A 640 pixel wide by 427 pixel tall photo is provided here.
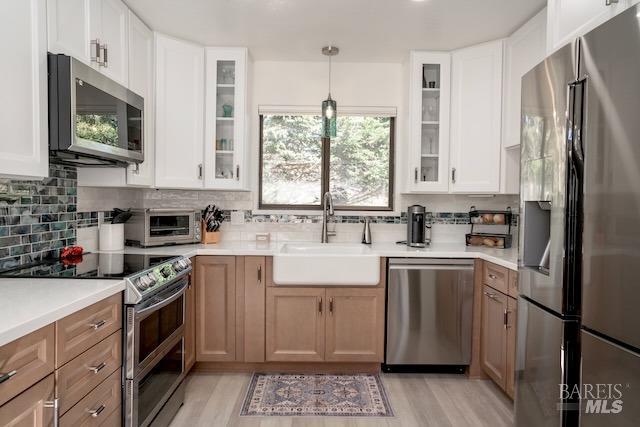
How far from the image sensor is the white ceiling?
239 cm

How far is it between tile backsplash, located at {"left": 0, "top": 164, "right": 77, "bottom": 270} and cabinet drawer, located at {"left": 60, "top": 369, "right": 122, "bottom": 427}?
0.82m

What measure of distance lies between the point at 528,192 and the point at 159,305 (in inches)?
69.6

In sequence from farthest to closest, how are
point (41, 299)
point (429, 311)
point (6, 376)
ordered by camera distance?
point (429, 311) → point (41, 299) → point (6, 376)

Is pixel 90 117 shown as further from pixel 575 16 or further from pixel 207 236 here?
pixel 575 16

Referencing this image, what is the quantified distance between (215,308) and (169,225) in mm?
686

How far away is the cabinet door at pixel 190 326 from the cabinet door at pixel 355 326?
92cm

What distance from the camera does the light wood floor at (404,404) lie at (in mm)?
2248

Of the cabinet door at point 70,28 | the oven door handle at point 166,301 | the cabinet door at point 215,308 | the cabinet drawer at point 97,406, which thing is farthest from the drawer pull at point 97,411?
the cabinet door at point 70,28

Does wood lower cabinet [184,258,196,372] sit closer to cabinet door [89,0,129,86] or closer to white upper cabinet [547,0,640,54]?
cabinet door [89,0,129,86]

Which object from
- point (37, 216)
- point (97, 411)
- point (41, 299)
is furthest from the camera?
point (37, 216)

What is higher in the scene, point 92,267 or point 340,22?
point 340,22

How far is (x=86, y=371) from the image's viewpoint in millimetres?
1422

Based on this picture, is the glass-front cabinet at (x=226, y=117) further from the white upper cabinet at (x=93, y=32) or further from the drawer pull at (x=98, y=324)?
the drawer pull at (x=98, y=324)

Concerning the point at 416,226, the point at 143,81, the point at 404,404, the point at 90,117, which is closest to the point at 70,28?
the point at 90,117
